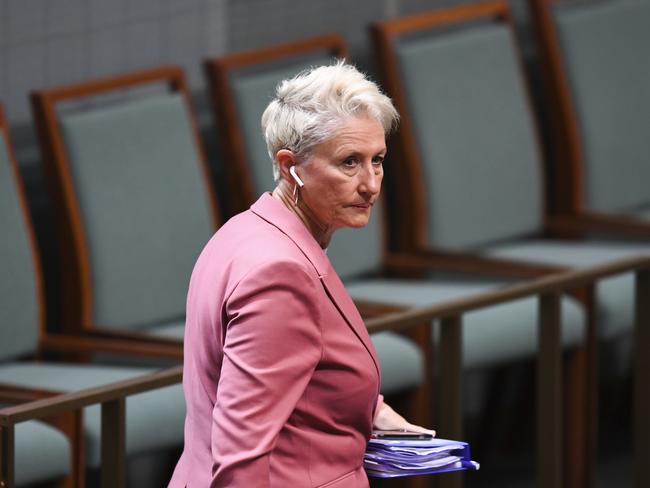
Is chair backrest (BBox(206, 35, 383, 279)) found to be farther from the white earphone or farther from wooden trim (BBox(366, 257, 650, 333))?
the white earphone

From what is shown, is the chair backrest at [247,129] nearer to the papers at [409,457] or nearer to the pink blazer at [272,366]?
the papers at [409,457]

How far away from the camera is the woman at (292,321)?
1.44 m

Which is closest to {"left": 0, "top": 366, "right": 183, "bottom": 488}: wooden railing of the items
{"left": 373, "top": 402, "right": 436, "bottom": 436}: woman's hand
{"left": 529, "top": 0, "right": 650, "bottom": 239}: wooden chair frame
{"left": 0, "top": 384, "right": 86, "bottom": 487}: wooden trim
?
{"left": 373, "top": 402, "right": 436, "bottom": 436}: woman's hand

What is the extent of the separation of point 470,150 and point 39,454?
5.33 feet

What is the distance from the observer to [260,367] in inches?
56.2

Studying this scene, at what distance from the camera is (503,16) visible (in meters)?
3.91

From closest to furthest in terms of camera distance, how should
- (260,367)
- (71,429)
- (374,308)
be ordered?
(260,367) < (71,429) < (374,308)

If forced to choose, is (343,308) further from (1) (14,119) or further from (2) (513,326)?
(1) (14,119)

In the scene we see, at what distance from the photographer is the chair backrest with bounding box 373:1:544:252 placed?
3.62 meters

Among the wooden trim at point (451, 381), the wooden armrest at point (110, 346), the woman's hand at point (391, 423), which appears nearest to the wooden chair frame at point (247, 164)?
the wooden armrest at point (110, 346)

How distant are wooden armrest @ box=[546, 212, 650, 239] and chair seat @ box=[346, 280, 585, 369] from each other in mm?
419

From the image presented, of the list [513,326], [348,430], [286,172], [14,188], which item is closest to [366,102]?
[286,172]

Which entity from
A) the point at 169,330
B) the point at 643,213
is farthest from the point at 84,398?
the point at 643,213

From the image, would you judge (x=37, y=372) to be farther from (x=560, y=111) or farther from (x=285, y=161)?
(x=560, y=111)
